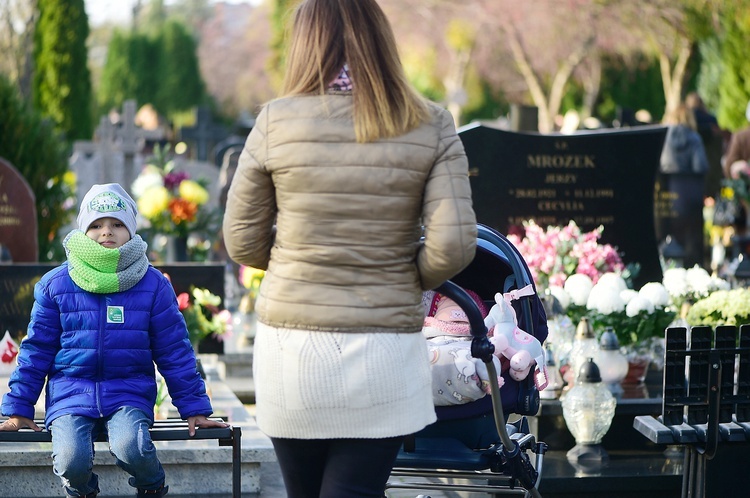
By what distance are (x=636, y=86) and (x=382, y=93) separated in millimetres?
37160

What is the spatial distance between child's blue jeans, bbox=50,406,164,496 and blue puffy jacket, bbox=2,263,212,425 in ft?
0.14

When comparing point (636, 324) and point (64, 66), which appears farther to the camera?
point (64, 66)

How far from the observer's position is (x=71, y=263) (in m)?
4.26

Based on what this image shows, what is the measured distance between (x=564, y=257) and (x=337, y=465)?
456 centimetres

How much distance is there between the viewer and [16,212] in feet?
32.0

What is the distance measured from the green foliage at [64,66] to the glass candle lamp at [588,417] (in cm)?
2150

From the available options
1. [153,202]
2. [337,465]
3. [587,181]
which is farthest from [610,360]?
[153,202]

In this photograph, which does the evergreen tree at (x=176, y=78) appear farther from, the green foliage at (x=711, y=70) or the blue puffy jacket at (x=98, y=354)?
the blue puffy jacket at (x=98, y=354)

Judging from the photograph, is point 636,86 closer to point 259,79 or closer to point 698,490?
point 259,79

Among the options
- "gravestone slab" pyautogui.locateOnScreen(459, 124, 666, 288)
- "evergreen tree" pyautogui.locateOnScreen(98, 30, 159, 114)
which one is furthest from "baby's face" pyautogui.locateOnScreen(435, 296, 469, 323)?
"evergreen tree" pyautogui.locateOnScreen(98, 30, 159, 114)

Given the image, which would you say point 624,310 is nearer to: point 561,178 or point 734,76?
point 561,178

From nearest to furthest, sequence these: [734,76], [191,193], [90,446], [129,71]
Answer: [90,446], [191,193], [734,76], [129,71]

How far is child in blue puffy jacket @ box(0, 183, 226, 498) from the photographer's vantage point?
162 inches

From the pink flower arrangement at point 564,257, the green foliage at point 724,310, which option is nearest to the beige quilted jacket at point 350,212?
the green foliage at point 724,310
